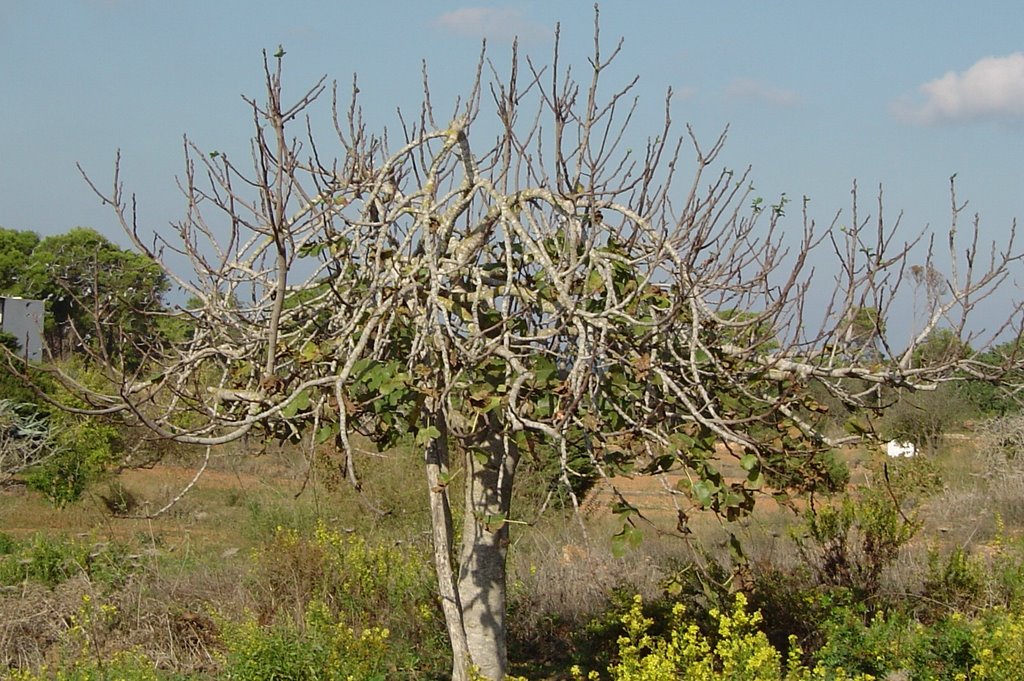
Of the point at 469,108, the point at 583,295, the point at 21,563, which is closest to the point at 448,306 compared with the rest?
the point at 583,295

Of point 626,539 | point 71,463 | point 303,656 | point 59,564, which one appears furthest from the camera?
point 71,463

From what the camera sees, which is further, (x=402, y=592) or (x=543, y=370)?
(x=402, y=592)

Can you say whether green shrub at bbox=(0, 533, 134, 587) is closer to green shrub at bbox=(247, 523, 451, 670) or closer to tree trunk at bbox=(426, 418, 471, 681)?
green shrub at bbox=(247, 523, 451, 670)

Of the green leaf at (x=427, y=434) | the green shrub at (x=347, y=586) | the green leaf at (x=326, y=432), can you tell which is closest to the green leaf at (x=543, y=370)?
the green leaf at (x=427, y=434)

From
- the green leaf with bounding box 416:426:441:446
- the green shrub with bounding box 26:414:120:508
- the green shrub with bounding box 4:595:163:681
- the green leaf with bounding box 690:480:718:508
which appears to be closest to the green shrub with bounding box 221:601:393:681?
the green shrub with bounding box 4:595:163:681

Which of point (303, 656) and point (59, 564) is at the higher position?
point (59, 564)

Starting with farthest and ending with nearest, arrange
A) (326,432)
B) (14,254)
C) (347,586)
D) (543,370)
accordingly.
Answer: (14,254) < (347,586) < (326,432) < (543,370)

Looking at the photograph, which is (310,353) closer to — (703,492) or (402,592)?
(703,492)

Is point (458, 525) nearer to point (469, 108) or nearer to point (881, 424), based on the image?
point (469, 108)

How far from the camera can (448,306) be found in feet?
13.0

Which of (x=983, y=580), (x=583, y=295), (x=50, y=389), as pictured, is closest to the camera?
(x=583, y=295)

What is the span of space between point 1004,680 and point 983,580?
246cm

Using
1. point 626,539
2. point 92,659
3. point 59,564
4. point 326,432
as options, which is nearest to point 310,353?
point 326,432

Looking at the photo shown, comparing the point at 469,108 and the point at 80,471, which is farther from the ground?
the point at 469,108
